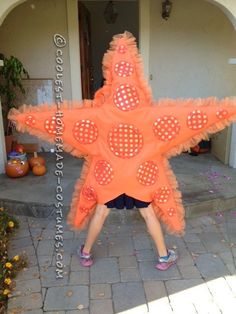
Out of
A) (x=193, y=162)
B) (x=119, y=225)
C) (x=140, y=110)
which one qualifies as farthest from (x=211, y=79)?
(x=140, y=110)

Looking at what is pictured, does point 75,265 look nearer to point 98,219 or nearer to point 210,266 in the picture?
point 98,219

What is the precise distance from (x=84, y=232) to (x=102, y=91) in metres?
1.63

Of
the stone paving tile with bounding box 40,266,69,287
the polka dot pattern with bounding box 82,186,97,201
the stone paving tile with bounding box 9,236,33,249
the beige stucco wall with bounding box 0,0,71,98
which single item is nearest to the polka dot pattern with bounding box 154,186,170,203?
the polka dot pattern with bounding box 82,186,97,201

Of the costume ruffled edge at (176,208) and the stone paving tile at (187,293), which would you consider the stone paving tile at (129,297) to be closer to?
the stone paving tile at (187,293)

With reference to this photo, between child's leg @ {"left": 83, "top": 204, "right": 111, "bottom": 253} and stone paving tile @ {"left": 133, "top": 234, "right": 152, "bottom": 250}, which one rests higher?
child's leg @ {"left": 83, "top": 204, "right": 111, "bottom": 253}

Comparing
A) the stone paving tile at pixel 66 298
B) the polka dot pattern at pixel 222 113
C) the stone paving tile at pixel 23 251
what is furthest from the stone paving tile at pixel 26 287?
the polka dot pattern at pixel 222 113

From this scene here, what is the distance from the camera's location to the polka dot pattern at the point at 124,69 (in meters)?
2.37

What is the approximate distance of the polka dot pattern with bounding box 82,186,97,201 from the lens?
2.61 metres

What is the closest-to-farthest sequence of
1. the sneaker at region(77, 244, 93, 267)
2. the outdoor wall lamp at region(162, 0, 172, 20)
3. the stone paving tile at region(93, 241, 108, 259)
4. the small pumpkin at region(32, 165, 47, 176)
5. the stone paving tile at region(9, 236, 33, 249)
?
1. the sneaker at region(77, 244, 93, 267)
2. the stone paving tile at region(93, 241, 108, 259)
3. the stone paving tile at region(9, 236, 33, 249)
4. the small pumpkin at region(32, 165, 47, 176)
5. the outdoor wall lamp at region(162, 0, 172, 20)

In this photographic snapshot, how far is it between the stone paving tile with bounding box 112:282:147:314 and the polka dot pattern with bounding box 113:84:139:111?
1.42 metres

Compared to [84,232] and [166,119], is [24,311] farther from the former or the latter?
[166,119]

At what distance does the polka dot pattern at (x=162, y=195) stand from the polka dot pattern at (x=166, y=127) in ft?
1.35

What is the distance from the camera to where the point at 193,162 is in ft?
16.7

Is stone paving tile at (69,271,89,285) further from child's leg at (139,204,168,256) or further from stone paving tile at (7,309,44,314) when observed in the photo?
child's leg at (139,204,168,256)
